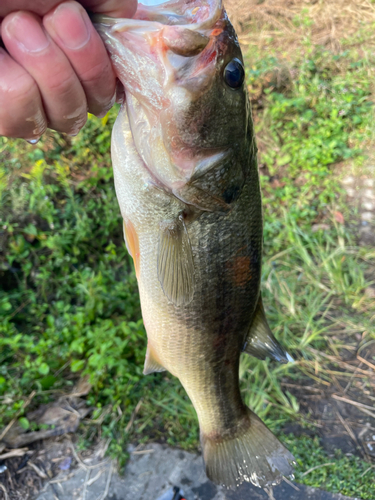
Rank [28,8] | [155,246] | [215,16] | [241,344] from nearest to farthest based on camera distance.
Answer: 1. [28,8]
2. [215,16]
3. [155,246]
4. [241,344]

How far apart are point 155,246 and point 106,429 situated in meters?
1.90

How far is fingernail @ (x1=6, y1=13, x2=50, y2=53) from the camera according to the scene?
0.80m

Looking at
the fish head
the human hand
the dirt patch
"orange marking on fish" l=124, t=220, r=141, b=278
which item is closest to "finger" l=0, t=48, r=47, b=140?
the human hand

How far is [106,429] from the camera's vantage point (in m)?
2.56

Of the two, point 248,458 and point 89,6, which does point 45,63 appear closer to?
point 89,6

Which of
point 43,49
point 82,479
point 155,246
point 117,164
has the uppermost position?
point 43,49

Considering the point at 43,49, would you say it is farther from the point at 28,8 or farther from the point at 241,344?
the point at 241,344

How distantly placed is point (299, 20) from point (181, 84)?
578 cm

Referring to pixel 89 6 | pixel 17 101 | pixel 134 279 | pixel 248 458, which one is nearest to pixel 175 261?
pixel 17 101

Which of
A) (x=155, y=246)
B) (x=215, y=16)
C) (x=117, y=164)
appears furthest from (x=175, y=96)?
(x=155, y=246)

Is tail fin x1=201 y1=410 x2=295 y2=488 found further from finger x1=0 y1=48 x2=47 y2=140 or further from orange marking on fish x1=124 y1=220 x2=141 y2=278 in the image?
finger x1=0 y1=48 x2=47 y2=140

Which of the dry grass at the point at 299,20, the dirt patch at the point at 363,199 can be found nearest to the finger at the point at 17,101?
the dirt patch at the point at 363,199

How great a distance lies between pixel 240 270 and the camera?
1.39 meters

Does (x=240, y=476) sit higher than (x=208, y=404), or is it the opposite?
(x=208, y=404)
